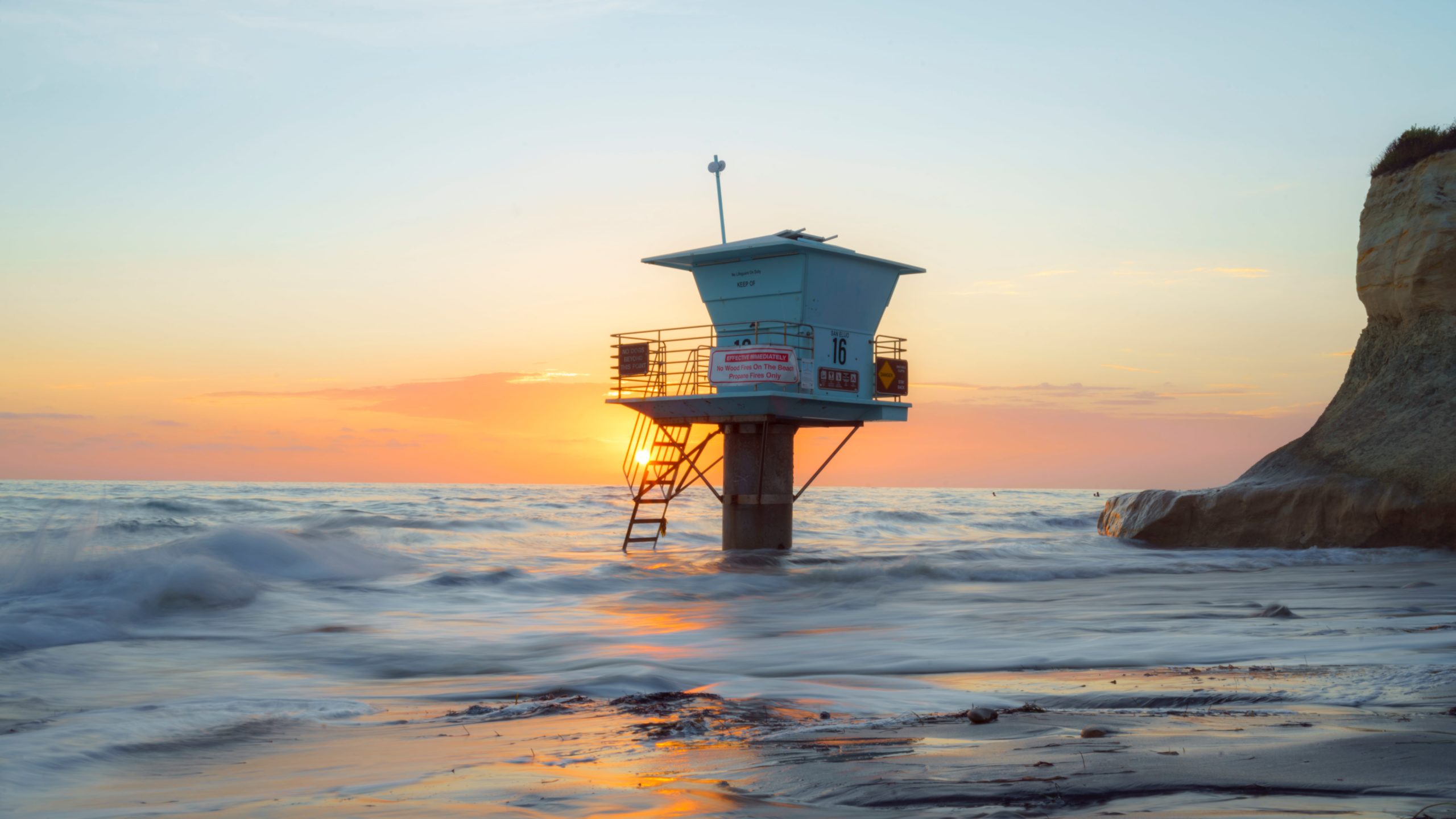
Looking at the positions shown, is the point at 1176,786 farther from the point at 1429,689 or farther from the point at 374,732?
the point at 374,732

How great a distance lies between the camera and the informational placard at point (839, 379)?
2181 cm

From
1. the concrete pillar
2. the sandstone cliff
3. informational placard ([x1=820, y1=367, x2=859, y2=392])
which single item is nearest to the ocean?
the concrete pillar

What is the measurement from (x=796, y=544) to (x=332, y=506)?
29851mm

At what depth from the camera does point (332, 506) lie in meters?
53.4

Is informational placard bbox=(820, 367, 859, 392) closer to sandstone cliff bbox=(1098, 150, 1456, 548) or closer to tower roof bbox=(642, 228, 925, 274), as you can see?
tower roof bbox=(642, 228, 925, 274)

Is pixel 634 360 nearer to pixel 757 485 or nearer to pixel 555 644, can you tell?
pixel 757 485

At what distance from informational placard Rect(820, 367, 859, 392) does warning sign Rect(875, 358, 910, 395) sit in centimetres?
65

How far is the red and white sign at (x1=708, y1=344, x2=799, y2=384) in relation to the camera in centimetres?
2089

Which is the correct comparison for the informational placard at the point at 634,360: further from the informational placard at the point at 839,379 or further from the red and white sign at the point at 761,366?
the informational placard at the point at 839,379

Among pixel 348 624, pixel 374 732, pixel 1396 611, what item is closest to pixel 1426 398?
pixel 1396 611

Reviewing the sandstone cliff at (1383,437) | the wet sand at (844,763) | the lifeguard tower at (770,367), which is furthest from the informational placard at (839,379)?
the wet sand at (844,763)

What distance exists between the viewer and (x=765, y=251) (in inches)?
847

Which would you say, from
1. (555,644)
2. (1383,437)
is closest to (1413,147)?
(1383,437)

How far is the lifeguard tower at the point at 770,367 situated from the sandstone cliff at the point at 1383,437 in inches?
283
